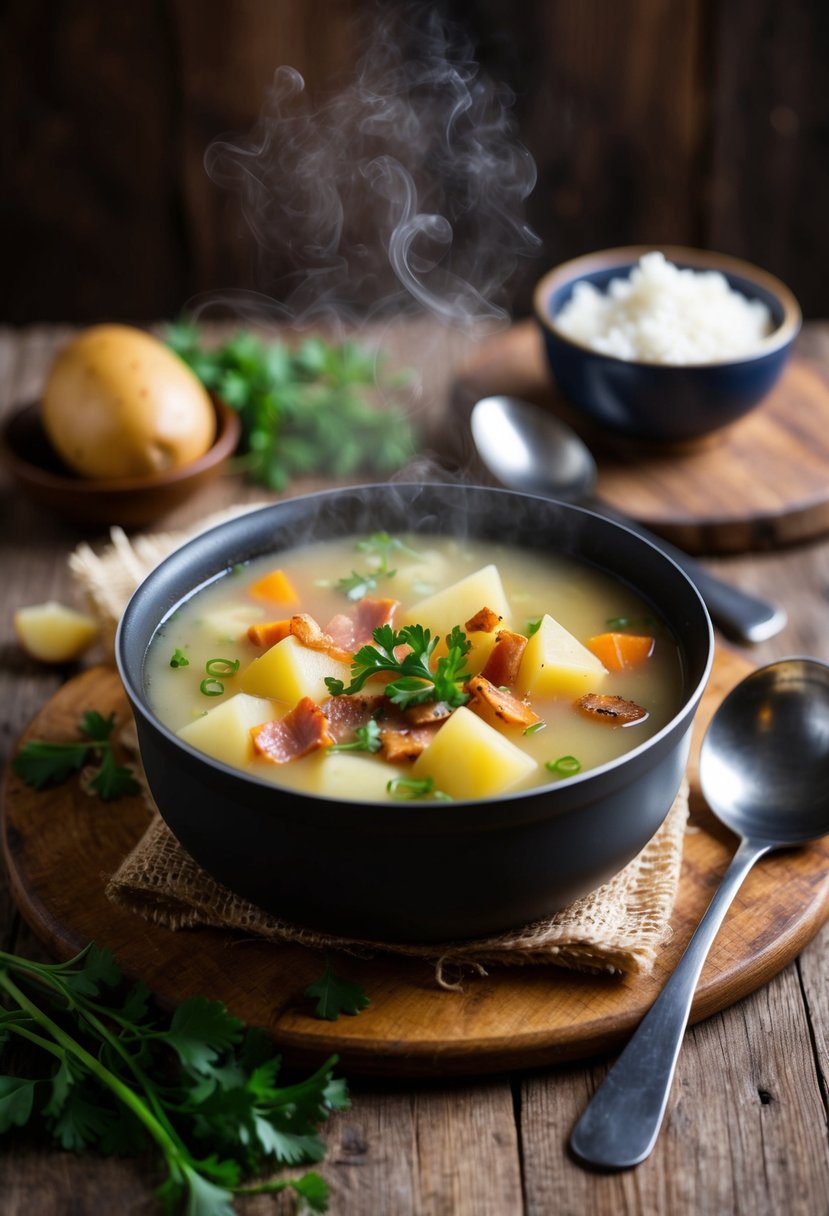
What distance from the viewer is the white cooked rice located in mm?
3824

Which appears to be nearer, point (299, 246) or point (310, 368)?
point (310, 368)

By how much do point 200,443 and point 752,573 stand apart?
164 cm

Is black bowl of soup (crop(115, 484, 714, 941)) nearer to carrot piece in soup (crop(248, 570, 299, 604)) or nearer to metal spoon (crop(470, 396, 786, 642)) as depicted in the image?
carrot piece in soup (crop(248, 570, 299, 604))

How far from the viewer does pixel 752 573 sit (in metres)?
3.65

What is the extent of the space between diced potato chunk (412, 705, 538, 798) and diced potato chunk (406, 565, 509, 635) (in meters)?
0.42

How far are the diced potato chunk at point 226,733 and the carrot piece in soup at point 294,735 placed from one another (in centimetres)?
2

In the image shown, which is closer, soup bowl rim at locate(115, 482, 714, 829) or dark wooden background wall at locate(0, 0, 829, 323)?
soup bowl rim at locate(115, 482, 714, 829)

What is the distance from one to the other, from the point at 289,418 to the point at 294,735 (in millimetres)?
2101

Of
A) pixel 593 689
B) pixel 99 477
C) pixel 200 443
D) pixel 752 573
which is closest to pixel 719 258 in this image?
pixel 752 573

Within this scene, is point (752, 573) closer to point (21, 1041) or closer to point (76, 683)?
point (76, 683)

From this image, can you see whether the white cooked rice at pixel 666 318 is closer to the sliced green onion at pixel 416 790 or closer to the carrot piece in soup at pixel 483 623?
the carrot piece in soup at pixel 483 623

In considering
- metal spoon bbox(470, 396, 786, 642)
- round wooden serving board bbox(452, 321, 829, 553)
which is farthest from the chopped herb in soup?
round wooden serving board bbox(452, 321, 829, 553)

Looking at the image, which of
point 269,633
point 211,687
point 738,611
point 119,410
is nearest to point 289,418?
point 119,410

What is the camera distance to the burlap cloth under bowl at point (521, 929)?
216cm
